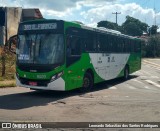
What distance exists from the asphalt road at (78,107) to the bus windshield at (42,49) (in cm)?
159

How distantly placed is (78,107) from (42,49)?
3.35 m

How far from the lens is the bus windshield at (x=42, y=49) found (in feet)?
Result: 45.8

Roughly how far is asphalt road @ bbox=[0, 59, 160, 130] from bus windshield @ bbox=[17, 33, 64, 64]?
5.22ft

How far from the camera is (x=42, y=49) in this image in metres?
14.1

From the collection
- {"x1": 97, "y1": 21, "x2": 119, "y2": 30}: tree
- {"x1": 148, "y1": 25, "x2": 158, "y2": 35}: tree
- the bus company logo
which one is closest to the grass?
the bus company logo

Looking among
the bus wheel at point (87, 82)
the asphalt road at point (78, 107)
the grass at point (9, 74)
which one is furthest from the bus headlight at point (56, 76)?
the grass at point (9, 74)

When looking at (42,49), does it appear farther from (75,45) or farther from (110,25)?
(110,25)

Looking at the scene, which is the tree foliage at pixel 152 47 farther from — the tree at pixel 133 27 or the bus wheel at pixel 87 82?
the bus wheel at pixel 87 82

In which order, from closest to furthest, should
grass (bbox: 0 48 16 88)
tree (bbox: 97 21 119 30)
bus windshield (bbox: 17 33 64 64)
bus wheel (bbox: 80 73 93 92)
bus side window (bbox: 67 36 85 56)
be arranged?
bus windshield (bbox: 17 33 64 64)
bus side window (bbox: 67 36 85 56)
bus wheel (bbox: 80 73 93 92)
grass (bbox: 0 48 16 88)
tree (bbox: 97 21 119 30)

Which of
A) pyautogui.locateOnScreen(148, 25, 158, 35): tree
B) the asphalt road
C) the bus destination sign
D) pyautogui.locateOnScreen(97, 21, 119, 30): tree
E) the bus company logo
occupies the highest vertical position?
pyautogui.locateOnScreen(97, 21, 119, 30): tree

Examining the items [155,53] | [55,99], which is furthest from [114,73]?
[155,53]

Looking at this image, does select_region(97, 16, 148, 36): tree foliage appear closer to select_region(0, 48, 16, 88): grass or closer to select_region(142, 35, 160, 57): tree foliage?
select_region(142, 35, 160, 57): tree foliage

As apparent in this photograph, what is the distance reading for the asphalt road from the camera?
10086mm

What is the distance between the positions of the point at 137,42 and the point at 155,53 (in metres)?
56.8
